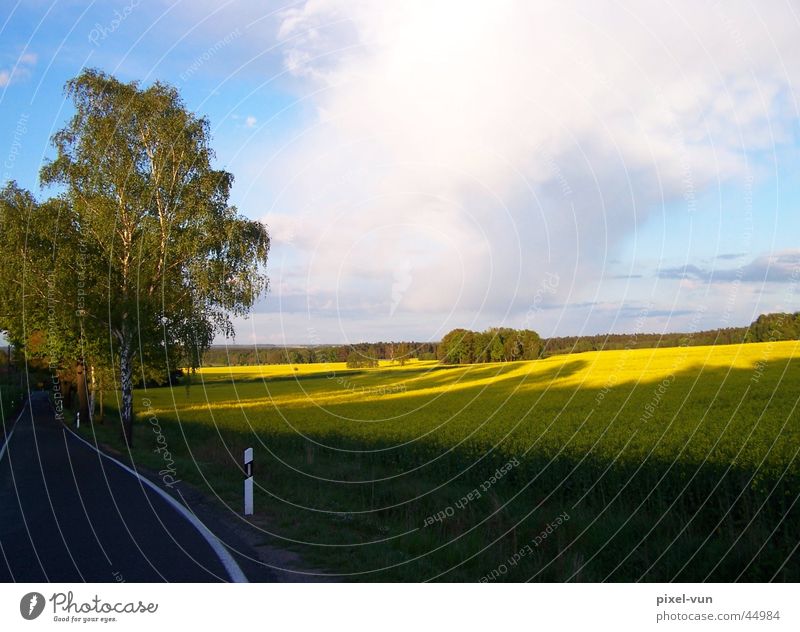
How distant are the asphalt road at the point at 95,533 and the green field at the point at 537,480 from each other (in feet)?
4.24

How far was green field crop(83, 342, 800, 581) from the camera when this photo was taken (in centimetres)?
661

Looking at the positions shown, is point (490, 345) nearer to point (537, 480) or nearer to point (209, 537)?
point (537, 480)

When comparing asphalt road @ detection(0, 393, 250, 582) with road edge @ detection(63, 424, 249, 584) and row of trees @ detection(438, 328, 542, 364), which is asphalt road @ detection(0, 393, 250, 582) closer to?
road edge @ detection(63, 424, 249, 584)

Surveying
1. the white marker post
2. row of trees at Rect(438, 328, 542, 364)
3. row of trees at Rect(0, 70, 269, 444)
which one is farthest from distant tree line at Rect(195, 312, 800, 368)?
the white marker post

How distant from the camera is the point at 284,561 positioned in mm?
6926

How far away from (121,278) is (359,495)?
47.3ft

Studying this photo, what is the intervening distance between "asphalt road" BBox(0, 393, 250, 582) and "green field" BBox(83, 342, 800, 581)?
1293mm

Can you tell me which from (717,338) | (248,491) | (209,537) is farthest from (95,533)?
(717,338)

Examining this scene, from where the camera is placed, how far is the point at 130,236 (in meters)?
21.2

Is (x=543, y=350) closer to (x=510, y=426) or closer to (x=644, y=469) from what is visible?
(x=510, y=426)

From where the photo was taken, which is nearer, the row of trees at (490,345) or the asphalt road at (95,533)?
the asphalt road at (95,533)

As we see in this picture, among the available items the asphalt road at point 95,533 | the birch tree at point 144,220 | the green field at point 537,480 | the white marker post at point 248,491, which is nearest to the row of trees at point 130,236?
the birch tree at point 144,220
